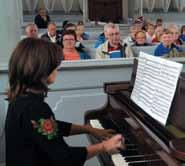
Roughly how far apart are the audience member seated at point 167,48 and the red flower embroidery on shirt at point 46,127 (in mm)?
2731

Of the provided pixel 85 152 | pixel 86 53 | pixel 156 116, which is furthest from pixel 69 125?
pixel 86 53

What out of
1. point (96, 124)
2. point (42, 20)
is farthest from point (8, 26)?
point (42, 20)

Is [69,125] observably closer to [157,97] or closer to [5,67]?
[157,97]

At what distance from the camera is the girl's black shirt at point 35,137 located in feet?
5.22

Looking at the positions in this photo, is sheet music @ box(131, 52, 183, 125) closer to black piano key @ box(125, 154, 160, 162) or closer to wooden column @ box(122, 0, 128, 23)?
black piano key @ box(125, 154, 160, 162)

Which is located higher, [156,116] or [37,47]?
[37,47]

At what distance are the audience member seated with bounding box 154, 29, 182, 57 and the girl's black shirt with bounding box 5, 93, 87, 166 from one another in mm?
2708

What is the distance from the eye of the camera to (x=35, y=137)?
1.60 metres

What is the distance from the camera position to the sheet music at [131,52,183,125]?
5.73 ft

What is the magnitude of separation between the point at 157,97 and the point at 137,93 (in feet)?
0.91

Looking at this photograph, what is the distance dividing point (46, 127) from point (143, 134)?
474 mm

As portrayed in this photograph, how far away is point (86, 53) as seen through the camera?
4434 mm

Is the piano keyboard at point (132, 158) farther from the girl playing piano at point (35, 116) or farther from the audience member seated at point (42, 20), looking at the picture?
the audience member seated at point (42, 20)

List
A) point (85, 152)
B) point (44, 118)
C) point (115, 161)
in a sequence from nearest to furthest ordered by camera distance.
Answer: point (44, 118) → point (85, 152) → point (115, 161)
